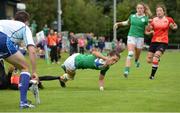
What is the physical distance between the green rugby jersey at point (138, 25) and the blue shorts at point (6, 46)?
352 inches

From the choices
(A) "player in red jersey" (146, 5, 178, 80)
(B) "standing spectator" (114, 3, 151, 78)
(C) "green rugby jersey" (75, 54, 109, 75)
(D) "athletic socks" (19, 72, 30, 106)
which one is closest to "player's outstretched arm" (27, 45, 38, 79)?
(D) "athletic socks" (19, 72, 30, 106)

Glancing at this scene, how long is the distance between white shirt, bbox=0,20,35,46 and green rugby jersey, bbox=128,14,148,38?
8742 mm

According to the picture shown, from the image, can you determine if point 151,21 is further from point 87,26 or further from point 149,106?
point 87,26

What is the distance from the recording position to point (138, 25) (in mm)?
19500

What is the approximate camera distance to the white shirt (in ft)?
36.2

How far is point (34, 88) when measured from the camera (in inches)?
453

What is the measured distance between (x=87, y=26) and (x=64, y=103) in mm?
74521

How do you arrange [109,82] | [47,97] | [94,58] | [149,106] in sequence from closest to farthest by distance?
[149,106]
[47,97]
[94,58]
[109,82]

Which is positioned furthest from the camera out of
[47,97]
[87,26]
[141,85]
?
[87,26]

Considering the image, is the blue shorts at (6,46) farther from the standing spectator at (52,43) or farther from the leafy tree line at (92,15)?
the leafy tree line at (92,15)

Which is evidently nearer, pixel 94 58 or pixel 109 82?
pixel 94 58

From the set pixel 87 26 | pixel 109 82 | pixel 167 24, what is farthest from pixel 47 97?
pixel 87 26

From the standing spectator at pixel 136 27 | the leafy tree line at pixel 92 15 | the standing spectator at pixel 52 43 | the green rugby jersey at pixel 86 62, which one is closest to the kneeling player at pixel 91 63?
the green rugby jersey at pixel 86 62

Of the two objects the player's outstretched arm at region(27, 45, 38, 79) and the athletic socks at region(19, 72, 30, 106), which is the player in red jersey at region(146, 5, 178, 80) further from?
the player's outstretched arm at region(27, 45, 38, 79)
